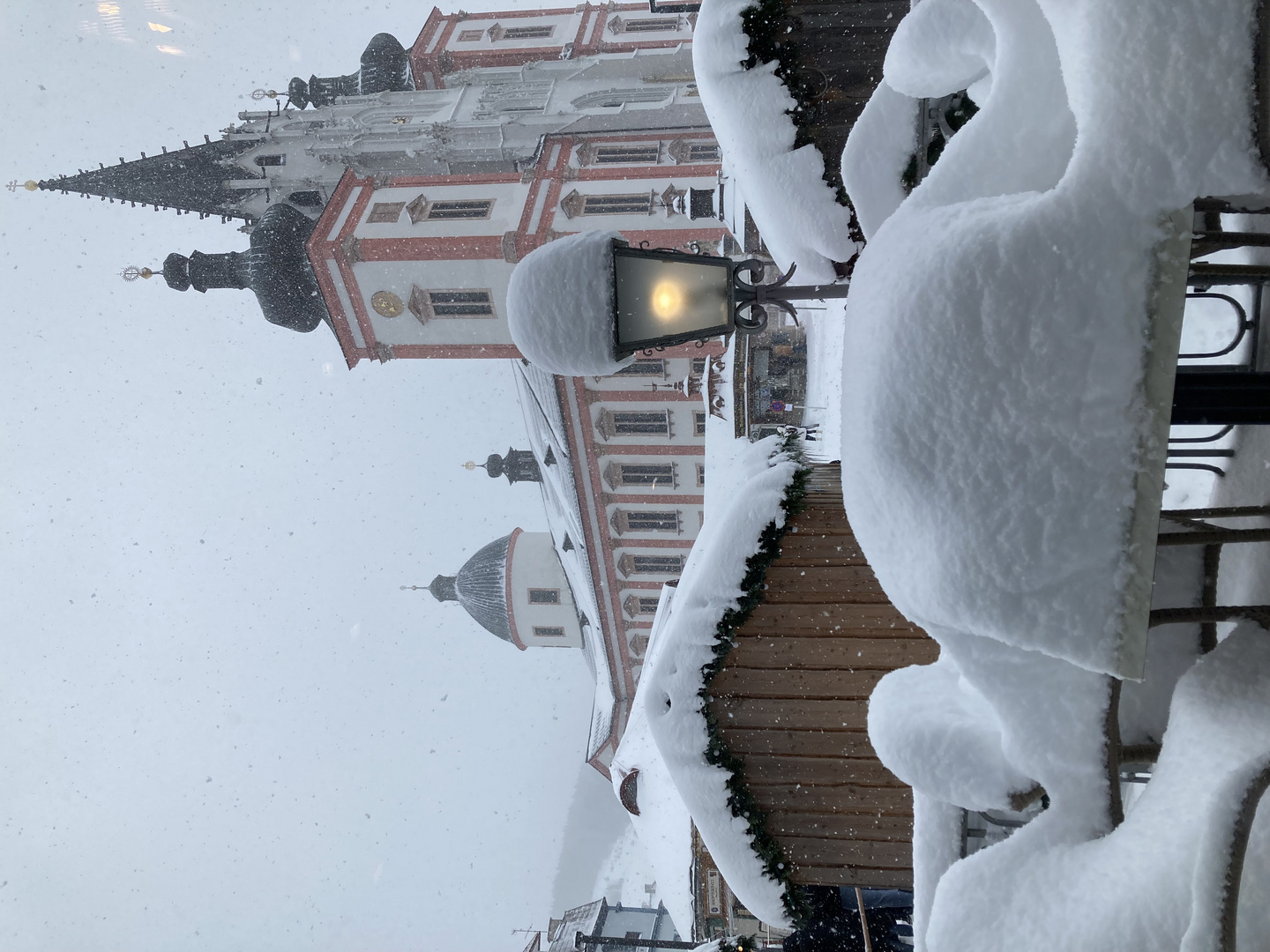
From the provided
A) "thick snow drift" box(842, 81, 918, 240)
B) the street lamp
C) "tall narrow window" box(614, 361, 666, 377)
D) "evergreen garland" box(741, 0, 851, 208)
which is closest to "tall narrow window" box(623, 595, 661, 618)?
"tall narrow window" box(614, 361, 666, 377)

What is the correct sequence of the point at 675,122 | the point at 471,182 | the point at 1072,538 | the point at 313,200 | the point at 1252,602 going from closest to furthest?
the point at 1072,538 → the point at 1252,602 → the point at 471,182 → the point at 675,122 → the point at 313,200

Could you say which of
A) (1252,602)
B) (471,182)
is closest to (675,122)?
(471,182)

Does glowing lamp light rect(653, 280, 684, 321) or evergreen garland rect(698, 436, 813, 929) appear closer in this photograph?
glowing lamp light rect(653, 280, 684, 321)

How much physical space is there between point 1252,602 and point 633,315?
10.9 feet

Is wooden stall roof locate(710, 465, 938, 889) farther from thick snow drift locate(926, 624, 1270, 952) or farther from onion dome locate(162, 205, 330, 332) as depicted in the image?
onion dome locate(162, 205, 330, 332)

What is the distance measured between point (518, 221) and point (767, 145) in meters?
15.6

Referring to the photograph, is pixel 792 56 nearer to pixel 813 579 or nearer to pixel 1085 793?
pixel 813 579

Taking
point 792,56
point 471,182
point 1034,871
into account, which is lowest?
point 1034,871

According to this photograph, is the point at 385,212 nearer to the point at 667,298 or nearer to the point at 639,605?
the point at 639,605

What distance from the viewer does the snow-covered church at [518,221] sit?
68.6ft

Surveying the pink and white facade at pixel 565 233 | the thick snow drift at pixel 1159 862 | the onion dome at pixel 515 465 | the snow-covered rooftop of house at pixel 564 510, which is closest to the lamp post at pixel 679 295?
the thick snow drift at pixel 1159 862

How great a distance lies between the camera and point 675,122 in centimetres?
2453

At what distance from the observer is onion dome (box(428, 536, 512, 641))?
2916 centimetres

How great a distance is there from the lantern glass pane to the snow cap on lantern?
0.29 ft
